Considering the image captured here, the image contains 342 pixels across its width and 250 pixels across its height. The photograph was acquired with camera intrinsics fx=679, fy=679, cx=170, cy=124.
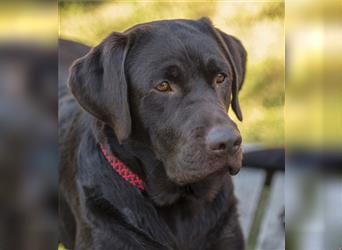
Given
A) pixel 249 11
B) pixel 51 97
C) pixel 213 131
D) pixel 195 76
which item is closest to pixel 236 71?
pixel 195 76

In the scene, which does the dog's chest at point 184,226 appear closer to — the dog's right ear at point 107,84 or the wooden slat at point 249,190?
the dog's right ear at point 107,84

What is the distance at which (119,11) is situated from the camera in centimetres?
334

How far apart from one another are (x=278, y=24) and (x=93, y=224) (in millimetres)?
1426

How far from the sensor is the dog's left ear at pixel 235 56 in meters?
2.77

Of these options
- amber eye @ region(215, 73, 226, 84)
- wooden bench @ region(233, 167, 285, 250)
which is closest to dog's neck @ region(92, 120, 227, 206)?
amber eye @ region(215, 73, 226, 84)

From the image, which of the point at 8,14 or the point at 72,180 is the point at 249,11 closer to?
the point at 72,180

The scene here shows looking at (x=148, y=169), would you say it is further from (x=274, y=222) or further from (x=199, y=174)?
(x=274, y=222)

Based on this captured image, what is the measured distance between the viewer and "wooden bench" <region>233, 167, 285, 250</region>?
3.64 metres

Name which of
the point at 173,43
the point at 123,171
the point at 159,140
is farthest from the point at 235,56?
the point at 123,171

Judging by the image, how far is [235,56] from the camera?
112 inches

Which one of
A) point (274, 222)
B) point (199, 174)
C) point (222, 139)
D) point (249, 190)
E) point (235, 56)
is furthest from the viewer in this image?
point (249, 190)

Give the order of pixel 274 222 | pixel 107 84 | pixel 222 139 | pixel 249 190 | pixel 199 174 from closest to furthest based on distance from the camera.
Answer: pixel 222 139 → pixel 199 174 → pixel 107 84 → pixel 274 222 → pixel 249 190

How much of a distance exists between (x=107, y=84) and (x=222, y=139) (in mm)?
520

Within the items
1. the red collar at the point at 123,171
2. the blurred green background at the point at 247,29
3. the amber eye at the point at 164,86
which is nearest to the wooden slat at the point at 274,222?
the blurred green background at the point at 247,29
